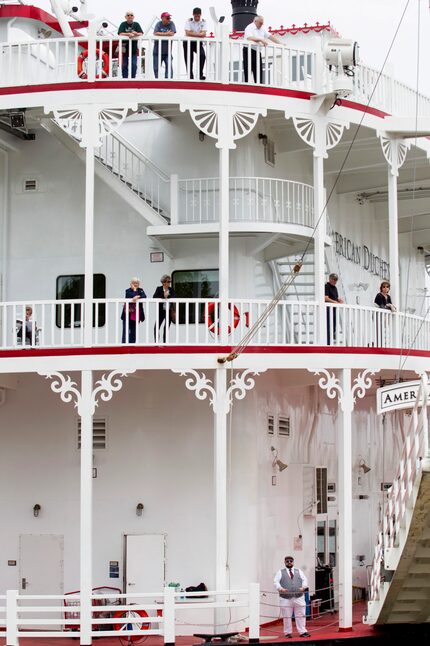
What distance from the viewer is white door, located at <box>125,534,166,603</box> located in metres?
26.1

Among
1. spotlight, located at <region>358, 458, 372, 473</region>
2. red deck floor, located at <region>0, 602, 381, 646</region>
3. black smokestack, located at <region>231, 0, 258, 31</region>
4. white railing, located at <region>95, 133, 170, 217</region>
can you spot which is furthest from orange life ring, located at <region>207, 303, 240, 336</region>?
black smokestack, located at <region>231, 0, 258, 31</region>

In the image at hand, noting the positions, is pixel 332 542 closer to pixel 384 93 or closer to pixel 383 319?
pixel 383 319

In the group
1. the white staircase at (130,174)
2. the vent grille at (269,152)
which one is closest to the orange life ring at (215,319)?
the white staircase at (130,174)

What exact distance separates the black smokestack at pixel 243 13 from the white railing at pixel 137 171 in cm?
525

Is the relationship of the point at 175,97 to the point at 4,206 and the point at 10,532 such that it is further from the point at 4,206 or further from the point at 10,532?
the point at 10,532

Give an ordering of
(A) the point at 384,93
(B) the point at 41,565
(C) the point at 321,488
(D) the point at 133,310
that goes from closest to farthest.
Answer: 1. (D) the point at 133,310
2. (B) the point at 41,565
3. (A) the point at 384,93
4. (C) the point at 321,488

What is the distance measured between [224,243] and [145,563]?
6405mm

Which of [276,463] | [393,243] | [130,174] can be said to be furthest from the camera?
[130,174]

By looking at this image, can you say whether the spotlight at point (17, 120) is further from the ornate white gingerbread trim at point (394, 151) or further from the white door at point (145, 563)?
the white door at point (145, 563)

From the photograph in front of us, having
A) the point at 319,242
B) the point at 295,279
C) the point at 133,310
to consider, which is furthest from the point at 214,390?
the point at 295,279

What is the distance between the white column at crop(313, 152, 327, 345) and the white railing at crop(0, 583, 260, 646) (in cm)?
508

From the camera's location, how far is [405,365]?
26.6m

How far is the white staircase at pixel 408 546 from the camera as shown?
22297 millimetres

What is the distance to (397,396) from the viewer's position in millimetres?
22953
